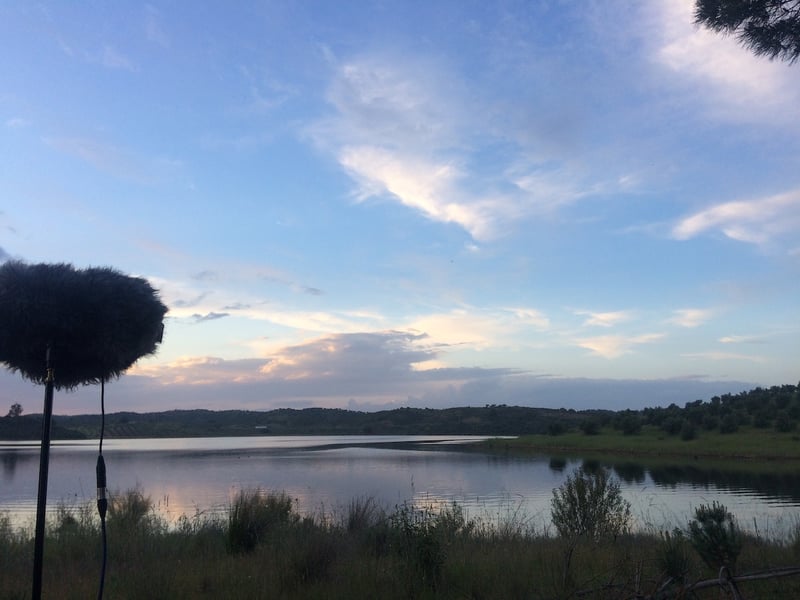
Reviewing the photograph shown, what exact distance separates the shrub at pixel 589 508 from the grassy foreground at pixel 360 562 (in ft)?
2.42

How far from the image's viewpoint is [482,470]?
34.2 metres

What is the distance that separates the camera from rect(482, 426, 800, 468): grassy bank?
3953cm

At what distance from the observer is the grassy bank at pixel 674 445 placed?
1556 inches

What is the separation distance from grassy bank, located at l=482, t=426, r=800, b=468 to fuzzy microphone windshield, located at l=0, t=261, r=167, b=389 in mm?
39936

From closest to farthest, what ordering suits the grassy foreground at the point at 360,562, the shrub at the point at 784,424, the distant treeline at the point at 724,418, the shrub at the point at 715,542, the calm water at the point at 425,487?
the grassy foreground at the point at 360,562 < the shrub at the point at 715,542 < the calm water at the point at 425,487 < the shrub at the point at 784,424 < the distant treeline at the point at 724,418

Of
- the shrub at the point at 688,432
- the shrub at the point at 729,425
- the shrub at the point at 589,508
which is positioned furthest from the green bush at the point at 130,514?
the shrub at the point at 729,425

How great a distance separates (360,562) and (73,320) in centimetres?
451

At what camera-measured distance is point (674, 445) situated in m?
47.1

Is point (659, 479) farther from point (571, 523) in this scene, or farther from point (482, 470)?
point (571, 523)

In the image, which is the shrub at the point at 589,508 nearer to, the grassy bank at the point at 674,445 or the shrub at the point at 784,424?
the grassy bank at the point at 674,445

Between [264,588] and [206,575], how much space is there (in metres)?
1.22

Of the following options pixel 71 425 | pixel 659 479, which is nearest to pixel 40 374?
pixel 659 479

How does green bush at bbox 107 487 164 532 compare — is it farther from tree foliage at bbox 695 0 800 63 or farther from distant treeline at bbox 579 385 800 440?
distant treeline at bbox 579 385 800 440

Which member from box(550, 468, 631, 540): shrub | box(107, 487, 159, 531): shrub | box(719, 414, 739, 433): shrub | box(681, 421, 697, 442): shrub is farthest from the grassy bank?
box(107, 487, 159, 531): shrub
